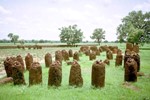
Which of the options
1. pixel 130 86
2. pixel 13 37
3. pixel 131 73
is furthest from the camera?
pixel 13 37

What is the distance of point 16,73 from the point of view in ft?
56.5

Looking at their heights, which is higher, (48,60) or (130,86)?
(48,60)

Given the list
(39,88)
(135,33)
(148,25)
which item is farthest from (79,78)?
(148,25)

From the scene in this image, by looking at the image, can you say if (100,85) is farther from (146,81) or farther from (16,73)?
(16,73)

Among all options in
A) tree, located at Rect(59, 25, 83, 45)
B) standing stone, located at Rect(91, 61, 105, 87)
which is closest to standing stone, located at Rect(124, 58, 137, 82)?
standing stone, located at Rect(91, 61, 105, 87)

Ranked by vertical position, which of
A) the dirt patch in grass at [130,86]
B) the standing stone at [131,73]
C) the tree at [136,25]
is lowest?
the dirt patch in grass at [130,86]

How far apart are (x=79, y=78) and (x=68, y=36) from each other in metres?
94.2

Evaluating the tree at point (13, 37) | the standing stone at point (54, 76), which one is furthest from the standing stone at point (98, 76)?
the tree at point (13, 37)

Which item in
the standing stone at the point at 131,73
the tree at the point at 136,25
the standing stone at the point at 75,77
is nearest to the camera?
the standing stone at the point at 75,77

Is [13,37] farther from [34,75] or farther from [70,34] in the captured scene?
[34,75]

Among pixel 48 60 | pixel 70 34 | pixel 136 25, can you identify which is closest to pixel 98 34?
pixel 70 34

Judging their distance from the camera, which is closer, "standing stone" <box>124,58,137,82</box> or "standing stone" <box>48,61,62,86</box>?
"standing stone" <box>48,61,62,86</box>

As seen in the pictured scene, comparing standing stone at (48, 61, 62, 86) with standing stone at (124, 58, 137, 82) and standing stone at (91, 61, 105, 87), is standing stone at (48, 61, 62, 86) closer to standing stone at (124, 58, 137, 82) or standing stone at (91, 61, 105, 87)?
standing stone at (91, 61, 105, 87)

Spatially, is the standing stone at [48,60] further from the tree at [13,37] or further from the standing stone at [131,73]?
the tree at [13,37]
